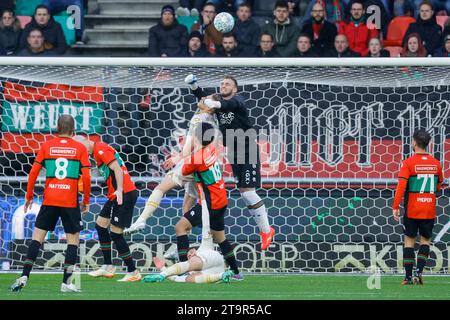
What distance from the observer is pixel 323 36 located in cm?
1602

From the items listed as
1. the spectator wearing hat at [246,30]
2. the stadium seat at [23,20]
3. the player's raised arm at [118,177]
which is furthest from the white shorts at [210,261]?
the stadium seat at [23,20]

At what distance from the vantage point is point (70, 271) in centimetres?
1071

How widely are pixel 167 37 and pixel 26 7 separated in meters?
3.10

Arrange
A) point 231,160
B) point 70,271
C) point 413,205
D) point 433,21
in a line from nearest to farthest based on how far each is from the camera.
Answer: point 70,271 < point 413,205 < point 231,160 < point 433,21

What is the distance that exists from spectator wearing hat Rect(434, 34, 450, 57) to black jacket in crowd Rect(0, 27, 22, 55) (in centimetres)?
591

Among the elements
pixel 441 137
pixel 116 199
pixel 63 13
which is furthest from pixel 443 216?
pixel 63 13

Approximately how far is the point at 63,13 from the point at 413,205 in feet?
25.4

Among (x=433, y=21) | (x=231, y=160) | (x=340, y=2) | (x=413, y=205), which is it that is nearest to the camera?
(x=413, y=205)

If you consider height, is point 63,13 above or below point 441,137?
above

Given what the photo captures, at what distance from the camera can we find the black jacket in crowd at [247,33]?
1617 cm

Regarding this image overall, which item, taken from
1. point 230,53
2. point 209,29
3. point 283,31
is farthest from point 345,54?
point 209,29

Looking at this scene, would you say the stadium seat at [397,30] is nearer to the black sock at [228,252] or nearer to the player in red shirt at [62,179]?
the black sock at [228,252]

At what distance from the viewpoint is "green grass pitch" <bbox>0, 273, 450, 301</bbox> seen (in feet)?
33.6

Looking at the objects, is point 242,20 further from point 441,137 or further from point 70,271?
point 70,271
